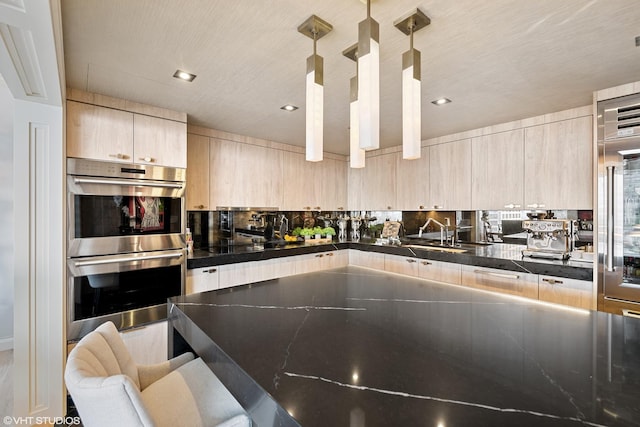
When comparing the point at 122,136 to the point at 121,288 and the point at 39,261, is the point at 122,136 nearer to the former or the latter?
the point at 39,261

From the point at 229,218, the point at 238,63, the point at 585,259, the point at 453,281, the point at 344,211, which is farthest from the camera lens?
the point at 344,211

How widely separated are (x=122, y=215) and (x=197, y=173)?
37.6 inches

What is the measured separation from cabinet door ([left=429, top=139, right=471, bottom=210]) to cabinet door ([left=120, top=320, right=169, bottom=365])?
124 inches

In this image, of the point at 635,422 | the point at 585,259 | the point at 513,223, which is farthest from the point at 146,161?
the point at 585,259

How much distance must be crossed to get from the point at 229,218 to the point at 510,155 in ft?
10.4

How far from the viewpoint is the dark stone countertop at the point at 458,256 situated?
2.37m

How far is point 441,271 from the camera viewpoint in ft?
10.0

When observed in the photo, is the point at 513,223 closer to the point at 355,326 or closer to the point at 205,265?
the point at 355,326

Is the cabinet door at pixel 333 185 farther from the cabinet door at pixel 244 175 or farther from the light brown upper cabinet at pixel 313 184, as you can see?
the cabinet door at pixel 244 175

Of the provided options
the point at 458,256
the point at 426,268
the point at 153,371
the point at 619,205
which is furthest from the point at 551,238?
the point at 153,371

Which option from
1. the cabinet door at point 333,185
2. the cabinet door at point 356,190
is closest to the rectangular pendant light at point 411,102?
the cabinet door at point 333,185

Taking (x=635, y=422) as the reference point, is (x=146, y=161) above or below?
above

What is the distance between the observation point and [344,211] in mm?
4746

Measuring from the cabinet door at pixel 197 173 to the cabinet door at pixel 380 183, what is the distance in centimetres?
227
